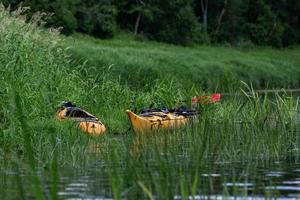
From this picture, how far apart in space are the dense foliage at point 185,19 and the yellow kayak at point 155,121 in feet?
74.6

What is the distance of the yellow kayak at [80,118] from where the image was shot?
1490cm

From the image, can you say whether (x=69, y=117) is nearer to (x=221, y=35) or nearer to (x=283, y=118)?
(x=283, y=118)

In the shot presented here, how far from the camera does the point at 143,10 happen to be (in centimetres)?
5212

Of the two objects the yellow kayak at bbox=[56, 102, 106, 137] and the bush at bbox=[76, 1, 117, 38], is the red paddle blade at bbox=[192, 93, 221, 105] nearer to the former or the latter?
the yellow kayak at bbox=[56, 102, 106, 137]

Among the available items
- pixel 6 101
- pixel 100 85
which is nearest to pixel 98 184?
pixel 6 101

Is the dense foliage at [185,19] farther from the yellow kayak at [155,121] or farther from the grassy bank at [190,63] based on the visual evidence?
the yellow kayak at [155,121]

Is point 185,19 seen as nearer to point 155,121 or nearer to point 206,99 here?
point 206,99

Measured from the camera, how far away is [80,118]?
15.7 meters

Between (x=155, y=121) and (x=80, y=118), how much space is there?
1.84m

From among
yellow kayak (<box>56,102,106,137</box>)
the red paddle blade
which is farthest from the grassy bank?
yellow kayak (<box>56,102,106,137</box>)

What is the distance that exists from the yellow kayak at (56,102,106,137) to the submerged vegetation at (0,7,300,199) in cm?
26

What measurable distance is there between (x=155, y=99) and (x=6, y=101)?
734 centimetres

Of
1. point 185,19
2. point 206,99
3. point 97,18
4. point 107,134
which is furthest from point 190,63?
point 107,134

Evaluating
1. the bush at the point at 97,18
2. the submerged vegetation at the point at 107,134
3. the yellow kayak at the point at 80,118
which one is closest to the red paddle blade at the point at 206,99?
the submerged vegetation at the point at 107,134
